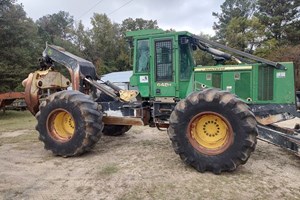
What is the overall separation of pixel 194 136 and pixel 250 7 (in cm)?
4860

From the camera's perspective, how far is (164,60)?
24.6ft

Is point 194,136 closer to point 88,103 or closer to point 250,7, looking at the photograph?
point 88,103

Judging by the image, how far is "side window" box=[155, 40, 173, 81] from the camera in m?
7.46

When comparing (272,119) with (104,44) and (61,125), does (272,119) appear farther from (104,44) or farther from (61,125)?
(104,44)

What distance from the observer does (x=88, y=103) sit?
23.8ft

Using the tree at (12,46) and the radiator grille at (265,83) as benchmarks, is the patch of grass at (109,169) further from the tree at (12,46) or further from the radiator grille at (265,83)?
the tree at (12,46)

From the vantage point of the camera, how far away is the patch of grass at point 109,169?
5.76 metres

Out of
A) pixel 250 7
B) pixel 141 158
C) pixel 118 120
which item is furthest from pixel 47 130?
pixel 250 7

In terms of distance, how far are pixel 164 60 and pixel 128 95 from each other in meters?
1.36

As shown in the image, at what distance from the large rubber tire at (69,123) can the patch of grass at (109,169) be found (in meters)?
1.01

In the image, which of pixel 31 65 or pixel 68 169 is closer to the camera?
pixel 68 169

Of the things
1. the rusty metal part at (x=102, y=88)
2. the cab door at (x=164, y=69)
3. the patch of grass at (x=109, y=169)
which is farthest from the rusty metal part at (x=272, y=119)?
the rusty metal part at (x=102, y=88)

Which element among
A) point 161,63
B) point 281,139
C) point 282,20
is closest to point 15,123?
point 161,63

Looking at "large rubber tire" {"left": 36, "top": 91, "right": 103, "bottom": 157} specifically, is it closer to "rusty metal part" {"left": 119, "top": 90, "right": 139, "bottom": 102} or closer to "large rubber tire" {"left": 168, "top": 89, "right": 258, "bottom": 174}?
"rusty metal part" {"left": 119, "top": 90, "right": 139, "bottom": 102}
